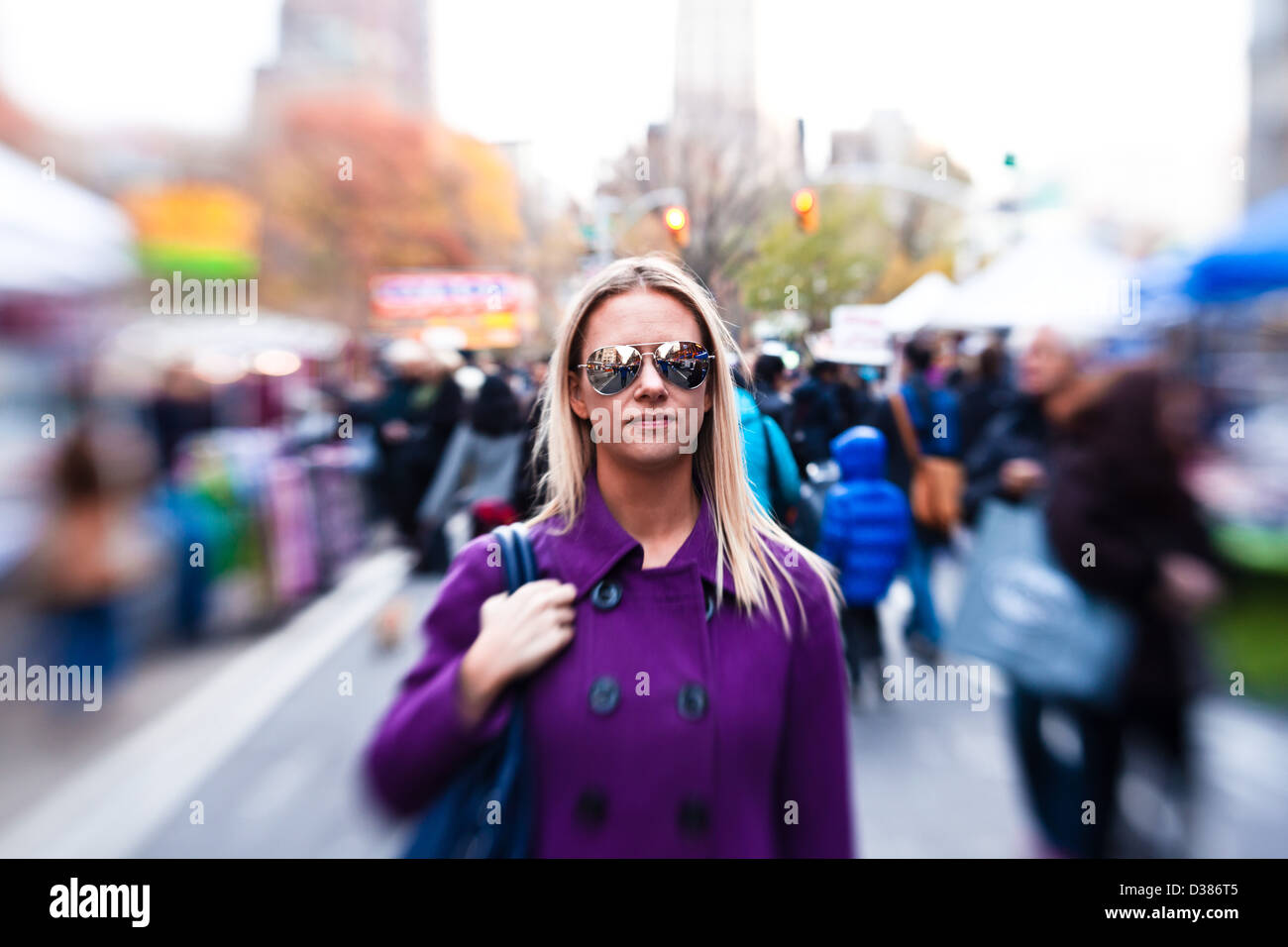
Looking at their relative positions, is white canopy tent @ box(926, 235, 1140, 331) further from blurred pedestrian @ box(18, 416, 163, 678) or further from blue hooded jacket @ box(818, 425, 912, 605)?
blurred pedestrian @ box(18, 416, 163, 678)

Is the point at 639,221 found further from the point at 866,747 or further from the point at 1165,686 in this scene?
the point at 866,747

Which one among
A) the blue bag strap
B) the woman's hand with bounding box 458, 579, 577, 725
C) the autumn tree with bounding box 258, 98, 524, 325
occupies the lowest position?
the woman's hand with bounding box 458, 579, 577, 725

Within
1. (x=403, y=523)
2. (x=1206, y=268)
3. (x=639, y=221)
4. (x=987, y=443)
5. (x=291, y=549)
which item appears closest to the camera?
(x=639, y=221)

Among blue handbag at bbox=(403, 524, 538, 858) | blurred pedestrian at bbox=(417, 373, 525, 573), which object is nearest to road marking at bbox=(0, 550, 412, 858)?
blurred pedestrian at bbox=(417, 373, 525, 573)

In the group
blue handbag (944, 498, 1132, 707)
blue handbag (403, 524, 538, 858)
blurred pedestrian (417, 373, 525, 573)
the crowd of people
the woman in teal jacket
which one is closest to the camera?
blue handbag (403, 524, 538, 858)

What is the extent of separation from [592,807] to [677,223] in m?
1.77

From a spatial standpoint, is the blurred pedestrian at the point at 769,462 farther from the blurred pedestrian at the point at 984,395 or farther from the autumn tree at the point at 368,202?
the autumn tree at the point at 368,202

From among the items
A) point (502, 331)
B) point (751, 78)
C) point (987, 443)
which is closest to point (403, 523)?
point (751, 78)

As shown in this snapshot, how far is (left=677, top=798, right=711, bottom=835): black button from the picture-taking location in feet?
5.14

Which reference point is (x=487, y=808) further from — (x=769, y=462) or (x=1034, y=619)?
(x=1034, y=619)

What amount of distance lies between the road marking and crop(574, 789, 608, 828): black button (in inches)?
67.0

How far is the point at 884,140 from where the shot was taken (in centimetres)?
492

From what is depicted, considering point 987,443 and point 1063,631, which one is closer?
point 1063,631
